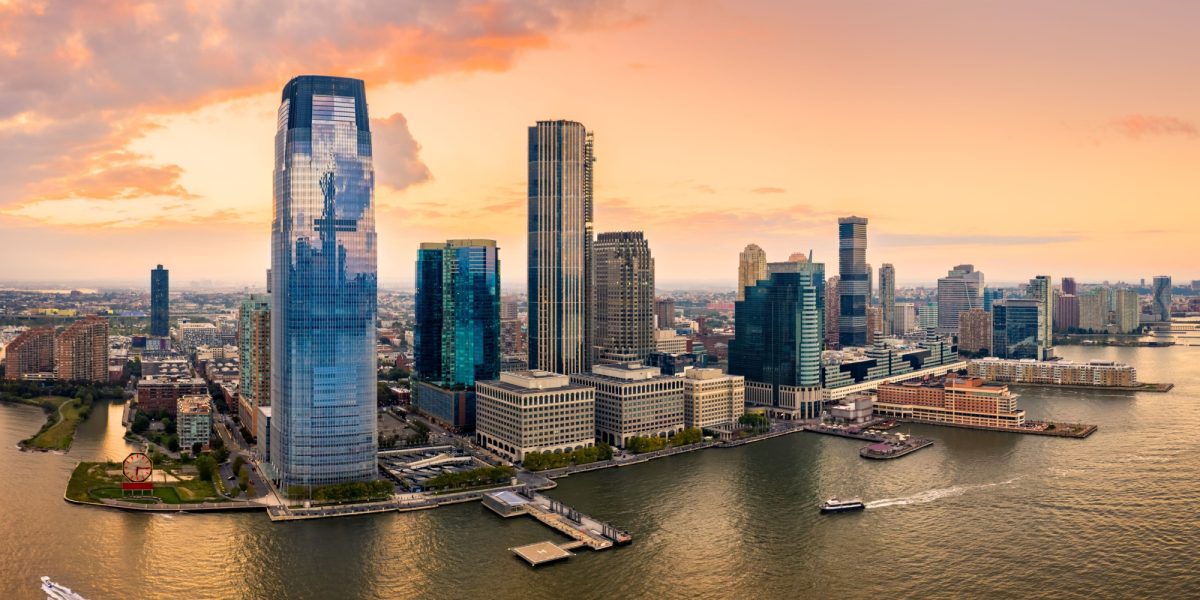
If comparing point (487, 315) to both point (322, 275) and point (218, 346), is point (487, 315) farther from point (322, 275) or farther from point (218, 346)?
point (218, 346)

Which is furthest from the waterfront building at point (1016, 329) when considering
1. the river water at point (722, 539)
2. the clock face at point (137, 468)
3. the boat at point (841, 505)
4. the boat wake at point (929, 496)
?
the clock face at point (137, 468)

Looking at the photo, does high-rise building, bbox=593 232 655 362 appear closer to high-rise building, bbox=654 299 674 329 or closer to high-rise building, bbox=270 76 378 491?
high-rise building, bbox=270 76 378 491

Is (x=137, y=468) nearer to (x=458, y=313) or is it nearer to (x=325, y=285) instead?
(x=325, y=285)

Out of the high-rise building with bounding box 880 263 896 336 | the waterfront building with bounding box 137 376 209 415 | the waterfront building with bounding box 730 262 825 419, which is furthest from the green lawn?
the high-rise building with bounding box 880 263 896 336

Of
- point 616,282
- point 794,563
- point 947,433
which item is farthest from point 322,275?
point 947,433

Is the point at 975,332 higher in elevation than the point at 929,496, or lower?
higher

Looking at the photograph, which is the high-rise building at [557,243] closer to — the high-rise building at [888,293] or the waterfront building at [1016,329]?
the waterfront building at [1016,329]

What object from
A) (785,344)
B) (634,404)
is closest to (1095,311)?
(785,344)
